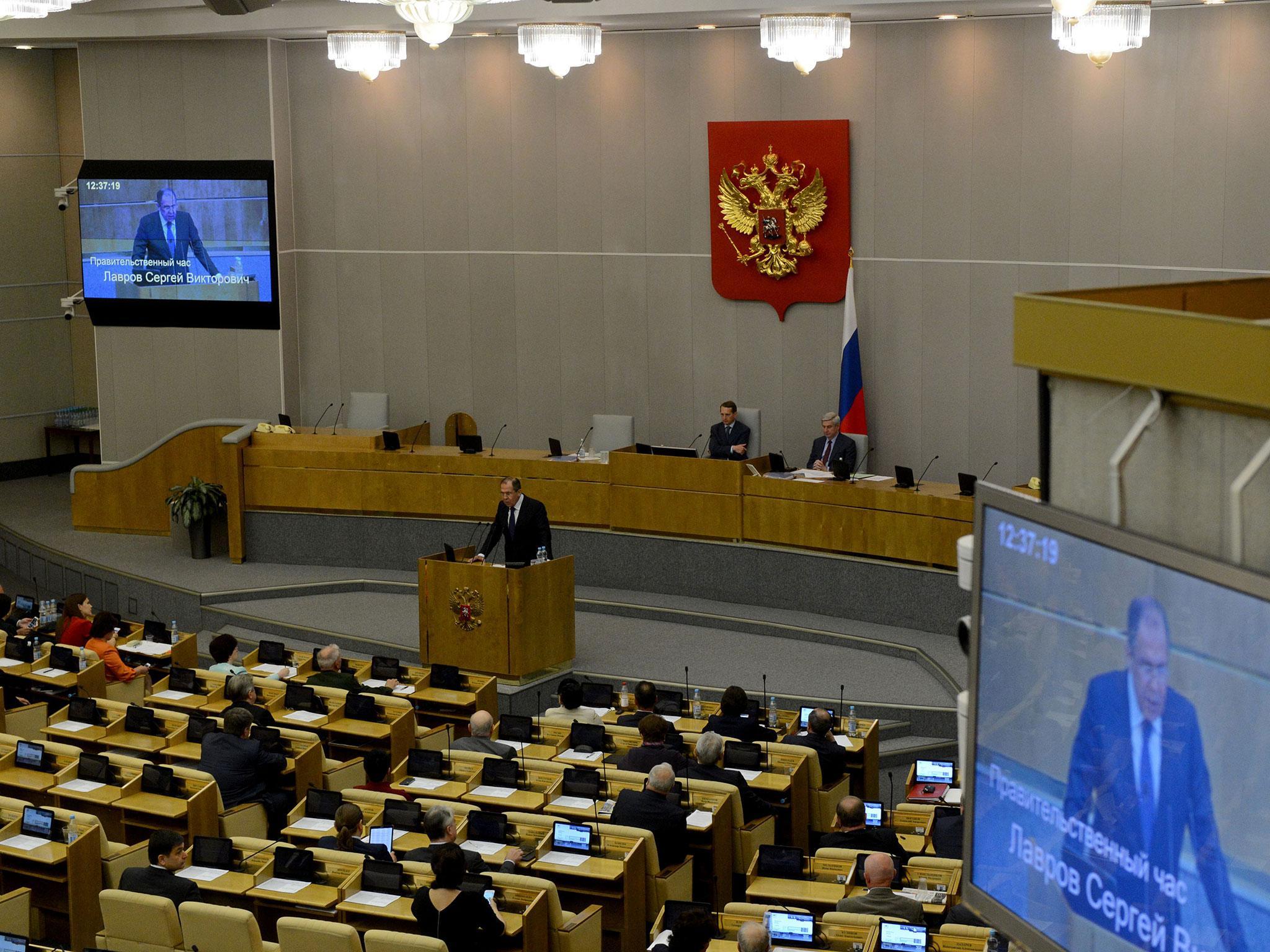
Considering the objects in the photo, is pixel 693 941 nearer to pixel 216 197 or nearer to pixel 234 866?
pixel 234 866

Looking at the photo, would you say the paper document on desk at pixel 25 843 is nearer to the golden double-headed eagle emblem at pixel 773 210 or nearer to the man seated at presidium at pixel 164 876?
the man seated at presidium at pixel 164 876

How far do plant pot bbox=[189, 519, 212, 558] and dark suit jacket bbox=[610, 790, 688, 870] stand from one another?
25.5 feet

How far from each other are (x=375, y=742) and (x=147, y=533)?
6.70m

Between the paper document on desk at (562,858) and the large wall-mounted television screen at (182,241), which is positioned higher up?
the large wall-mounted television screen at (182,241)

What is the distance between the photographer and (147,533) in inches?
577

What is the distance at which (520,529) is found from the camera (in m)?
10.5

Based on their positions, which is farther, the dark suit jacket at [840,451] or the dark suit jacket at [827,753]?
the dark suit jacket at [840,451]

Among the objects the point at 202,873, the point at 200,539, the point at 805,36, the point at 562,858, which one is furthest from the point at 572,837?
the point at 200,539

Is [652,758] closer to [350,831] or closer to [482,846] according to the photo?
[482,846]

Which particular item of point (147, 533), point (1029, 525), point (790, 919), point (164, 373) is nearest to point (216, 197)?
point (164, 373)

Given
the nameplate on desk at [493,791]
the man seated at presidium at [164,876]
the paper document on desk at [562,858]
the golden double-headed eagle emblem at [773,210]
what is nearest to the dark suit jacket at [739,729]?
the nameplate on desk at [493,791]

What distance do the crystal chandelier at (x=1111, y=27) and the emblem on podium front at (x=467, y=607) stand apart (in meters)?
5.44

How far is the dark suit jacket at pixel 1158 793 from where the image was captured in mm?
2744

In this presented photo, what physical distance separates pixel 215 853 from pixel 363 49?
7.52 meters
